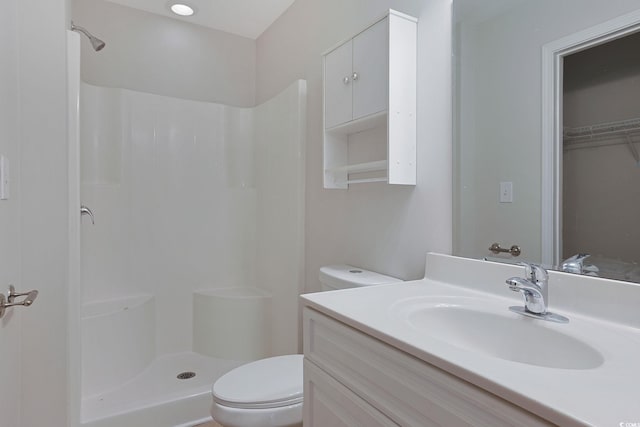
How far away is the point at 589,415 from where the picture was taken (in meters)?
0.44

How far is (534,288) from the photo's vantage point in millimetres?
882

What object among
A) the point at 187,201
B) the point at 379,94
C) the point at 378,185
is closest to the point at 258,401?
the point at 378,185

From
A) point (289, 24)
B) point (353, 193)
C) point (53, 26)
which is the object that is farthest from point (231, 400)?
point (289, 24)

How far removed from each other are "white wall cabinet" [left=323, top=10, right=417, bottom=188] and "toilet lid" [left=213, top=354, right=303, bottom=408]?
851mm

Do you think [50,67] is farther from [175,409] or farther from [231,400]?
[175,409]

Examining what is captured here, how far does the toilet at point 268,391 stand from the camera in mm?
1232

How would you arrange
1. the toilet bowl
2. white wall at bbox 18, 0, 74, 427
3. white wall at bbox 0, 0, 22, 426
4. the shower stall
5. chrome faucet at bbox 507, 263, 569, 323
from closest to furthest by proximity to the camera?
chrome faucet at bbox 507, 263, 569, 323, white wall at bbox 0, 0, 22, 426, the toilet bowl, white wall at bbox 18, 0, 74, 427, the shower stall

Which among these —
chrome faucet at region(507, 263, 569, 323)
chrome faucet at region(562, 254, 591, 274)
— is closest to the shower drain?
chrome faucet at region(507, 263, 569, 323)

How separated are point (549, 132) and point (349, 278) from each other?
855 mm

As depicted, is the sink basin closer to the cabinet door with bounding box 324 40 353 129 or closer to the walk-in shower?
the cabinet door with bounding box 324 40 353 129

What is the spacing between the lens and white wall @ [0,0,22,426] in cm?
111

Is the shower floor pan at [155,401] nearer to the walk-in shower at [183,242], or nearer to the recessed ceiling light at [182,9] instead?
the walk-in shower at [183,242]

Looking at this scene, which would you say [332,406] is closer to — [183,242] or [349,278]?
[349,278]

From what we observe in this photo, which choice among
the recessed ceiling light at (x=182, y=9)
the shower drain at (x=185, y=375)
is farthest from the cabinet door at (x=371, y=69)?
the shower drain at (x=185, y=375)
